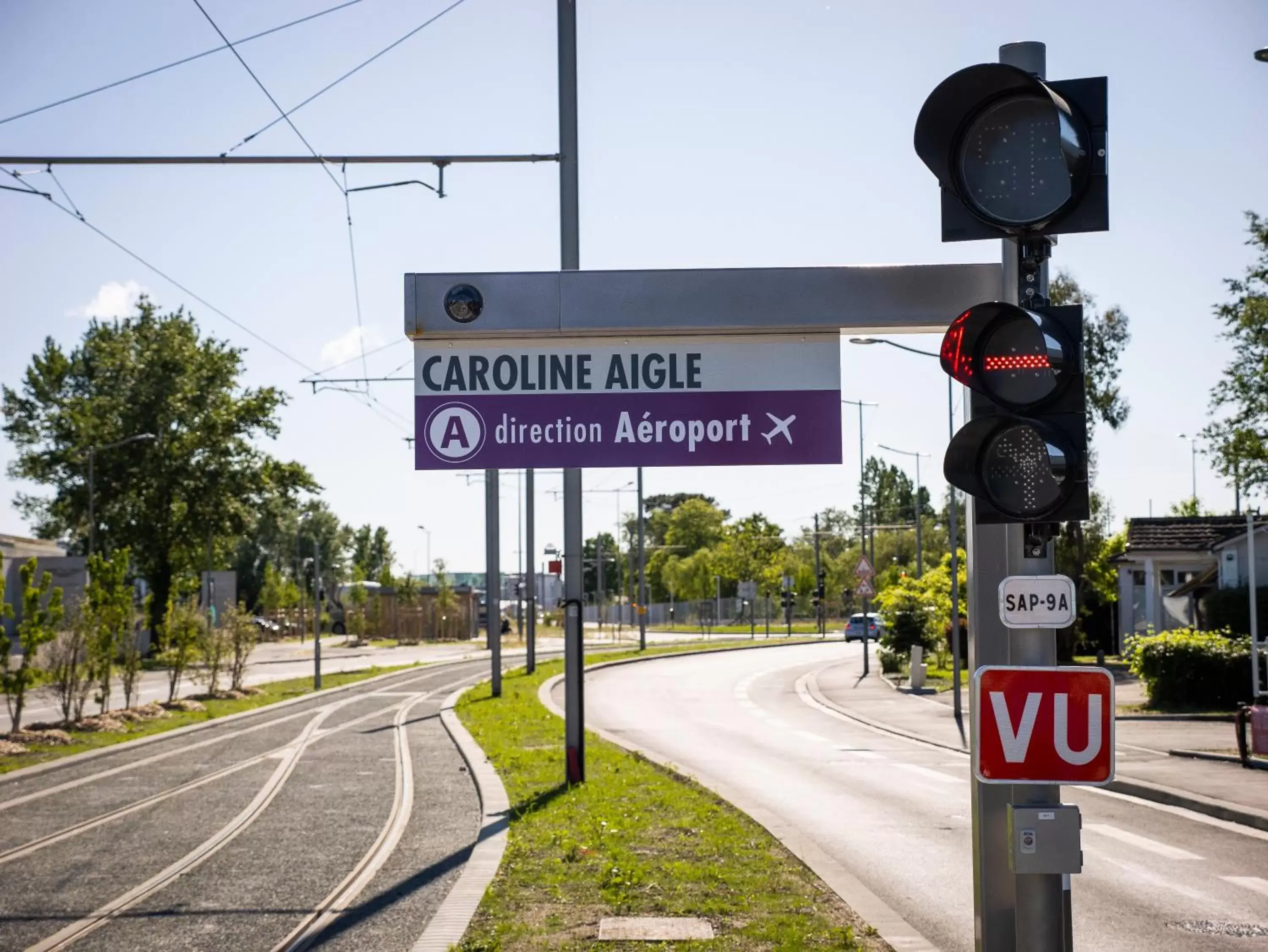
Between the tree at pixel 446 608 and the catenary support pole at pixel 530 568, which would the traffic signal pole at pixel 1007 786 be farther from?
the tree at pixel 446 608

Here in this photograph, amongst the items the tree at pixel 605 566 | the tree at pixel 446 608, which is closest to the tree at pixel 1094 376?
the tree at pixel 446 608

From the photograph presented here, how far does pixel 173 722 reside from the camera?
25.5m

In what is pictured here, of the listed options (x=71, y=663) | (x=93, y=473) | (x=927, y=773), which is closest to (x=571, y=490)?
(x=927, y=773)

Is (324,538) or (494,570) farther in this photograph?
(324,538)

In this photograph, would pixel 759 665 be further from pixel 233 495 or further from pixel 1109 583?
pixel 233 495

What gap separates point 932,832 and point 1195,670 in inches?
593

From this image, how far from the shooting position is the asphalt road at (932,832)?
28.3 feet

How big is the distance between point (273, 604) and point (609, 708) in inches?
3141

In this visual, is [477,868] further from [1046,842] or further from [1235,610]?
[1235,610]

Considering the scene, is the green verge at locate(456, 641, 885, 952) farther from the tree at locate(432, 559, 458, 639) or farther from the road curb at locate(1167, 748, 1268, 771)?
the tree at locate(432, 559, 458, 639)

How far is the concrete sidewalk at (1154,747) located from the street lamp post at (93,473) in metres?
25.4

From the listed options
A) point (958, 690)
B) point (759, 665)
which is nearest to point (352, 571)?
point (759, 665)

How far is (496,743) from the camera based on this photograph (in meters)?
19.1

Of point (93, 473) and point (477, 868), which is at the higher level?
point (93, 473)
